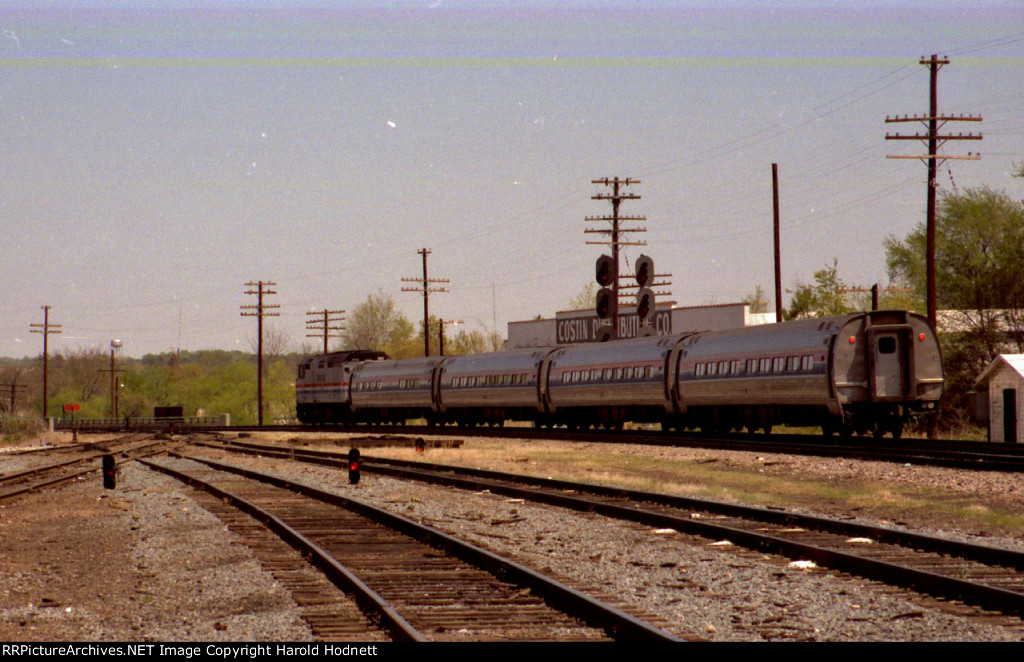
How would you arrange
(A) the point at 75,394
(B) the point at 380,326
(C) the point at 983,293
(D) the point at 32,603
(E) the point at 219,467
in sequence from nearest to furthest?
(D) the point at 32,603, (E) the point at 219,467, (C) the point at 983,293, (B) the point at 380,326, (A) the point at 75,394

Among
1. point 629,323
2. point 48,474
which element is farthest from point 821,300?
point 48,474

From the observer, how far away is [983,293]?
51.2 m

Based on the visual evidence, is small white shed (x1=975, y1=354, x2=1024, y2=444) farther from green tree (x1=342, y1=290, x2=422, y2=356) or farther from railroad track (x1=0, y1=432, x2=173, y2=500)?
green tree (x1=342, y1=290, x2=422, y2=356)

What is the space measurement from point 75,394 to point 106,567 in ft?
480

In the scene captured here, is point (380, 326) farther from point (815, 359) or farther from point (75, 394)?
point (815, 359)

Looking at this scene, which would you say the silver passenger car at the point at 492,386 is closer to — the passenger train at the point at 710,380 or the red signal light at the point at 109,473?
the passenger train at the point at 710,380

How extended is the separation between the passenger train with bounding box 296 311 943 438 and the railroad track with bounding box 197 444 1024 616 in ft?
41.2

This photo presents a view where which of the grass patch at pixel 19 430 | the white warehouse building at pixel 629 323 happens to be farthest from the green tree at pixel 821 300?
the grass patch at pixel 19 430

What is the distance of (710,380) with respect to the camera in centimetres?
3397

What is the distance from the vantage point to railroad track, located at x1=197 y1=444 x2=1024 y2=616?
9227 mm

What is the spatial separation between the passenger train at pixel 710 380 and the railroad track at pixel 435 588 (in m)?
17.0

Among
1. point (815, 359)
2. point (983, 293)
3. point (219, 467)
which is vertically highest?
point (983, 293)

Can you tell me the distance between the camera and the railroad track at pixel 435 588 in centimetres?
791
